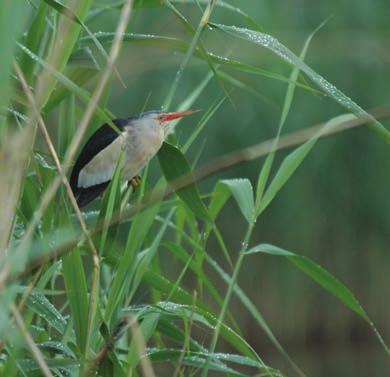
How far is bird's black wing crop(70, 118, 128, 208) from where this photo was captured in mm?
1872

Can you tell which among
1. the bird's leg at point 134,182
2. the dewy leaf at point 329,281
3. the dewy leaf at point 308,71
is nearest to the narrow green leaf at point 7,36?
the dewy leaf at point 308,71

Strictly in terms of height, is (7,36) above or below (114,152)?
above

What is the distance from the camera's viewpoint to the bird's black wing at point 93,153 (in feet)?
6.14

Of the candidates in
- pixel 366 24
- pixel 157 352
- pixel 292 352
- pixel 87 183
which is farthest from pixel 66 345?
pixel 292 352

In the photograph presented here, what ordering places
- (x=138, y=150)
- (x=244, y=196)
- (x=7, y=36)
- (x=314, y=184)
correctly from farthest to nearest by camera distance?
(x=314, y=184)
(x=138, y=150)
(x=244, y=196)
(x=7, y=36)

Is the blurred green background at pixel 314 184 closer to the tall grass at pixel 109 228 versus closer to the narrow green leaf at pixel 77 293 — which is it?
the tall grass at pixel 109 228

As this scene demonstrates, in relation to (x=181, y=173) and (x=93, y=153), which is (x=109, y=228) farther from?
(x=93, y=153)

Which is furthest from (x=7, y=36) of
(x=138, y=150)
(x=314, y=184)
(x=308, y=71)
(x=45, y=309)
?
(x=314, y=184)

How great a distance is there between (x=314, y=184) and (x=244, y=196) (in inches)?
132

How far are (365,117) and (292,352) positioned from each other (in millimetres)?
3955

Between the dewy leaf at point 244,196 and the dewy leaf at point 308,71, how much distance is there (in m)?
0.18

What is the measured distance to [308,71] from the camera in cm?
136

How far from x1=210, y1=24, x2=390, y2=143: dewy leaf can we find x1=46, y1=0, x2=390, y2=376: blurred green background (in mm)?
2778

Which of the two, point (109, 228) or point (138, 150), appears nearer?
point (109, 228)
